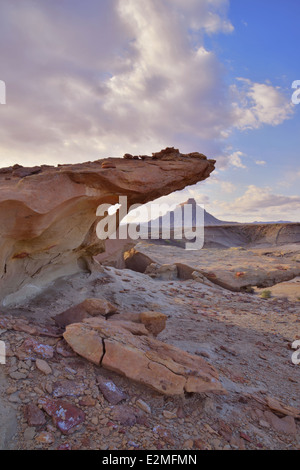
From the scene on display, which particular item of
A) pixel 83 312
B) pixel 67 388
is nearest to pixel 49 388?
pixel 67 388

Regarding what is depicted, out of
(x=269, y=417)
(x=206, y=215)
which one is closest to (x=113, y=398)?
(x=269, y=417)

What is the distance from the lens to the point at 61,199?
4695 mm

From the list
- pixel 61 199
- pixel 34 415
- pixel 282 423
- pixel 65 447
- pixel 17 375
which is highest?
pixel 61 199

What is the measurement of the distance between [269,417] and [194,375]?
939 millimetres

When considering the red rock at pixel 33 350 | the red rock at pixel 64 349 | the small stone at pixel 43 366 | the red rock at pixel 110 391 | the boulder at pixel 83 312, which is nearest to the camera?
the red rock at pixel 110 391

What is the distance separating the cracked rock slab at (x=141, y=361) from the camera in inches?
118

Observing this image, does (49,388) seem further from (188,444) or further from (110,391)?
(188,444)

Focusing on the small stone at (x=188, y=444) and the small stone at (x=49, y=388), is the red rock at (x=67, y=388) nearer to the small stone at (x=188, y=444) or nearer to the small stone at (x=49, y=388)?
the small stone at (x=49, y=388)

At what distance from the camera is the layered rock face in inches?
173

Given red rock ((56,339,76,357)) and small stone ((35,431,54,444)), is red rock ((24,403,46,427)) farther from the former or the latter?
red rock ((56,339,76,357))

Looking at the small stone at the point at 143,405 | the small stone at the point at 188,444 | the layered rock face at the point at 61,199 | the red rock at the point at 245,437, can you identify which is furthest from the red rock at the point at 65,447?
the layered rock face at the point at 61,199

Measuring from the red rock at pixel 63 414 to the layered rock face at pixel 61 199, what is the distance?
8.99 ft

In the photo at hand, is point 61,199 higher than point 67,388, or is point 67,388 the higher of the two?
point 61,199

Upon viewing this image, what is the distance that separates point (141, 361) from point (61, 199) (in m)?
3.03
